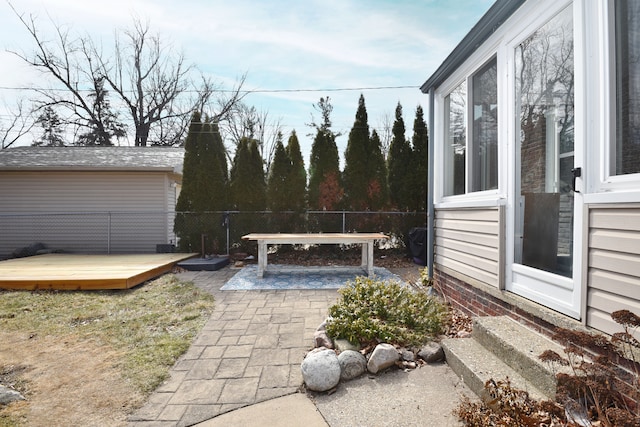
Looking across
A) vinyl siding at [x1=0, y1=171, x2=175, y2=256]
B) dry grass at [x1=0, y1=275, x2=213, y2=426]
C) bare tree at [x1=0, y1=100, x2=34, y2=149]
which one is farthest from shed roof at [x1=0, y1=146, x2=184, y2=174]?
bare tree at [x1=0, y1=100, x2=34, y2=149]

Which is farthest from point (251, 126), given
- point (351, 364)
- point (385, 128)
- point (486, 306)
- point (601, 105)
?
point (601, 105)

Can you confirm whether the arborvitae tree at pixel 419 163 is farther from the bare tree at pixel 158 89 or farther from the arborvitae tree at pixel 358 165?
the bare tree at pixel 158 89

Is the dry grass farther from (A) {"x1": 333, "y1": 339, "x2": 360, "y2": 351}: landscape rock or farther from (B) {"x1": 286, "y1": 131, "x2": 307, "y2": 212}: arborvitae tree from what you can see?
(B) {"x1": 286, "y1": 131, "x2": 307, "y2": 212}: arborvitae tree

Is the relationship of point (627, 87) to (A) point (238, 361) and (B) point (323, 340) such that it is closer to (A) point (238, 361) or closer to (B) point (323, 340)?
(B) point (323, 340)

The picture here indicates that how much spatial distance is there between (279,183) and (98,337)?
5.75m

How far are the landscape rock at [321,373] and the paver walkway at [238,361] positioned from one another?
0.45 feet

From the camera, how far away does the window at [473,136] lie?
3.04 m

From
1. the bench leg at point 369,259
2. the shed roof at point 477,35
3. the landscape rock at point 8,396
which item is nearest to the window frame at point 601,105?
the shed roof at point 477,35

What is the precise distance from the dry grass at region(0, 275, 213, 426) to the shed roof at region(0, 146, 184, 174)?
4.94 meters

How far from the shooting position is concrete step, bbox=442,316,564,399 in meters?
1.80

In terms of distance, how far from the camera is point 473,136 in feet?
11.0

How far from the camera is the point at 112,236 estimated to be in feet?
30.4

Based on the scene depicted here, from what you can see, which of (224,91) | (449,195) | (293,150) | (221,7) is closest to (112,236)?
(293,150)

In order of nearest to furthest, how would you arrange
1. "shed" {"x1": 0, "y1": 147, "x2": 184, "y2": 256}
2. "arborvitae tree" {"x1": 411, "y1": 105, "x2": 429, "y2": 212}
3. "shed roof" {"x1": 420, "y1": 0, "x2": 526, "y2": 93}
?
1. "shed roof" {"x1": 420, "y1": 0, "x2": 526, "y2": 93}
2. "arborvitae tree" {"x1": 411, "y1": 105, "x2": 429, "y2": 212}
3. "shed" {"x1": 0, "y1": 147, "x2": 184, "y2": 256}
